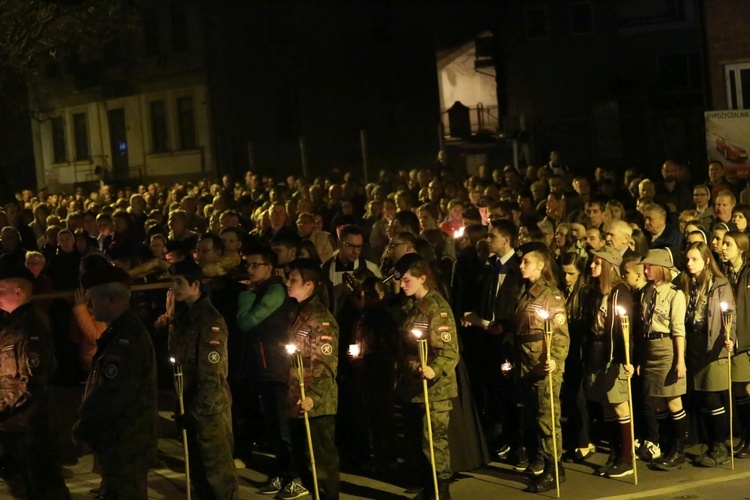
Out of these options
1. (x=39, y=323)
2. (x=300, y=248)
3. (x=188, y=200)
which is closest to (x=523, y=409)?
(x=300, y=248)

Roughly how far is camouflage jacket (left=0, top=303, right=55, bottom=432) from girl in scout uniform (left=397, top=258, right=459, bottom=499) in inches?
105

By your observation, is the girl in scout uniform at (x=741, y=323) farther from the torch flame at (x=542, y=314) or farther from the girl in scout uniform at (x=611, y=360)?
the torch flame at (x=542, y=314)

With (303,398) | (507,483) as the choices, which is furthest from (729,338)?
(303,398)

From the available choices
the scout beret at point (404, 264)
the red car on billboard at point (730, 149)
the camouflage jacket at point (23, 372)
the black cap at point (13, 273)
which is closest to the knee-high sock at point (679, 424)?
the scout beret at point (404, 264)

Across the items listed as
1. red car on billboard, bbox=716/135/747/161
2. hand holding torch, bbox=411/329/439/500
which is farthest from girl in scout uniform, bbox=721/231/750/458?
red car on billboard, bbox=716/135/747/161

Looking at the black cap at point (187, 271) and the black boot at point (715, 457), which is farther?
the black boot at point (715, 457)

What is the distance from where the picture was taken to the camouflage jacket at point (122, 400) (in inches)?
286

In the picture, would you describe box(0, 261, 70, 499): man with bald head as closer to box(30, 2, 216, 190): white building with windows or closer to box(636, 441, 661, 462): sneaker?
box(636, 441, 661, 462): sneaker

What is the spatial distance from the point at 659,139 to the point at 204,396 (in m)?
17.1

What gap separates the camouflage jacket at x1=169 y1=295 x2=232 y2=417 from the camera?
880 centimetres

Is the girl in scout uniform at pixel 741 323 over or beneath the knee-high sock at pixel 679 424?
over

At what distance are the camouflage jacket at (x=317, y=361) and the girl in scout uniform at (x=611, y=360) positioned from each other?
2265mm

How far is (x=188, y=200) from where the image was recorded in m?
18.9

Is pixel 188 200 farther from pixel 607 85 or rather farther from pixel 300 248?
pixel 607 85
